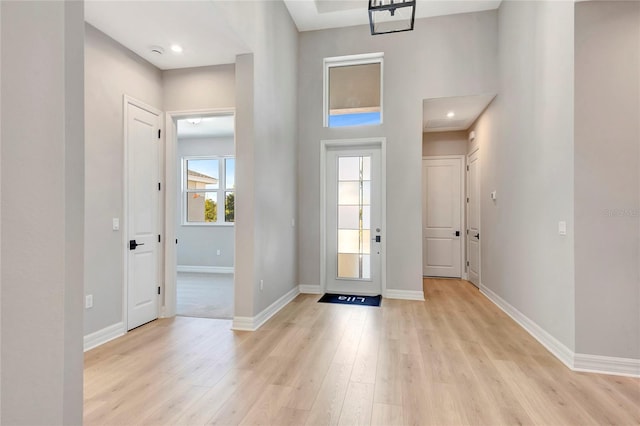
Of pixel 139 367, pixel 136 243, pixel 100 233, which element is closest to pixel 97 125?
pixel 100 233

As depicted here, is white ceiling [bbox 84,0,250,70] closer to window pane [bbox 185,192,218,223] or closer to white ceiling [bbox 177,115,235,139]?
white ceiling [bbox 177,115,235,139]

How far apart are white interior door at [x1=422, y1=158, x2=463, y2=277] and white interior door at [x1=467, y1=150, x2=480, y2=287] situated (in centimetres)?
20

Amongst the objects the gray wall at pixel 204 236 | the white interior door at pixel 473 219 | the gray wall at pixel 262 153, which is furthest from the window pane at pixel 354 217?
the gray wall at pixel 204 236

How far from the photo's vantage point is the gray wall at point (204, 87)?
384 cm

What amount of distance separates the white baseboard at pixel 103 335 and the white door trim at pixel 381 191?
105 inches

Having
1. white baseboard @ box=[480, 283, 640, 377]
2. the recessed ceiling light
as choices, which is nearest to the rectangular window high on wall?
the recessed ceiling light

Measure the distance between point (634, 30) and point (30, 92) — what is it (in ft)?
12.4

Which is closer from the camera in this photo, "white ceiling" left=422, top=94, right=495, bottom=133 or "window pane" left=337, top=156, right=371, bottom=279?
"white ceiling" left=422, top=94, right=495, bottom=133

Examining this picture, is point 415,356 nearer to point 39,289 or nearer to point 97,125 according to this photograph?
point 39,289

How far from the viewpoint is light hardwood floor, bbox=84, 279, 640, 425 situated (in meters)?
1.96

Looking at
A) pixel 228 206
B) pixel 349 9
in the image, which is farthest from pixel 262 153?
pixel 228 206

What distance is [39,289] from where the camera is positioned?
3.04 feet

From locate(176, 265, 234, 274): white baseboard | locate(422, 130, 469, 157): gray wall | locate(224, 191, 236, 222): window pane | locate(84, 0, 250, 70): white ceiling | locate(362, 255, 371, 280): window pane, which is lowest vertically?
locate(176, 265, 234, 274): white baseboard

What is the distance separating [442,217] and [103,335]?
18.1 feet
